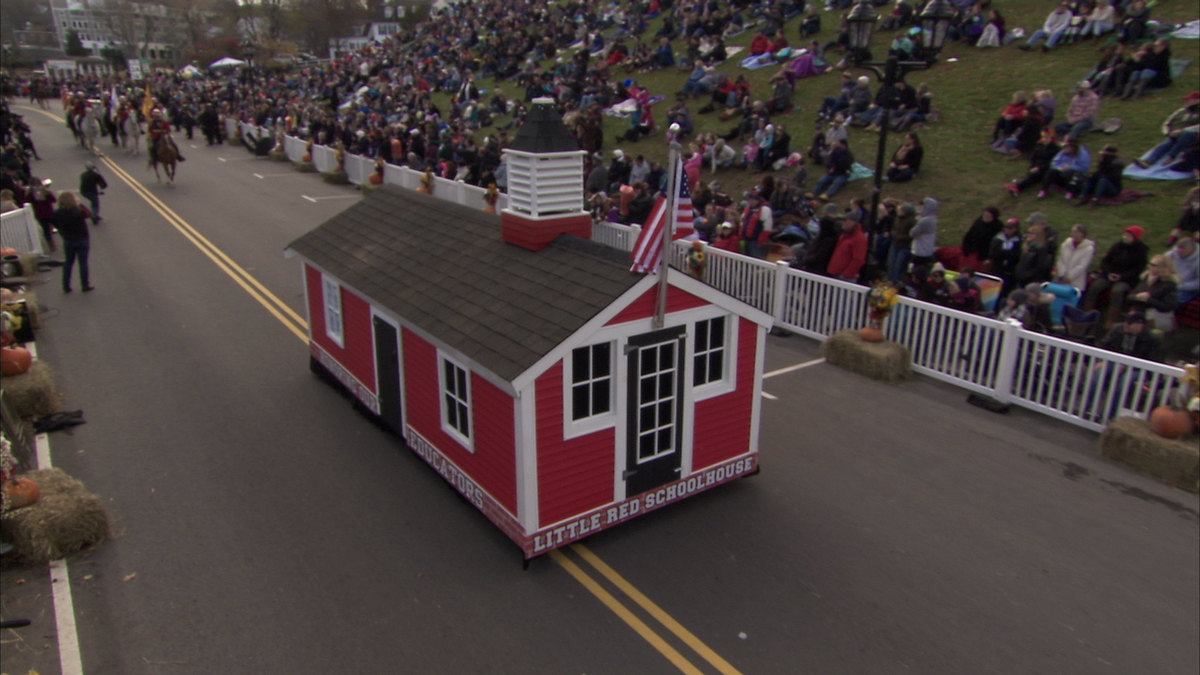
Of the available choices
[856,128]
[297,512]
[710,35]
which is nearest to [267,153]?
[710,35]

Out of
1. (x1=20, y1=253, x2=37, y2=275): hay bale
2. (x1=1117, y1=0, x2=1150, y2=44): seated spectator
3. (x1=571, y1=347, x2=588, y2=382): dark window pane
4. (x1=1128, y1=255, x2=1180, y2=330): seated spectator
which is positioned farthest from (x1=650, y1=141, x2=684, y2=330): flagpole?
(x1=1117, y1=0, x2=1150, y2=44): seated spectator

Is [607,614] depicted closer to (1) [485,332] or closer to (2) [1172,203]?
(1) [485,332]

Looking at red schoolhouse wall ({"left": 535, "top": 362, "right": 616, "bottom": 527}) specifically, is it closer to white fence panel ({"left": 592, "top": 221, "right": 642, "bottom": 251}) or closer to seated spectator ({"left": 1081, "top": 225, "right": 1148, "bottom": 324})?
seated spectator ({"left": 1081, "top": 225, "right": 1148, "bottom": 324})

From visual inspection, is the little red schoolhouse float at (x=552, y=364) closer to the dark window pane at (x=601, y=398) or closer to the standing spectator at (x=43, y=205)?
the dark window pane at (x=601, y=398)

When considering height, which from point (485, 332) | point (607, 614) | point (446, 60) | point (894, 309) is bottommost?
point (607, 614)

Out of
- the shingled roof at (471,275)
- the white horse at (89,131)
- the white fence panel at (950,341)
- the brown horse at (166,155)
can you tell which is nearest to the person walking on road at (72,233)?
the shingled roof at (471,275)
